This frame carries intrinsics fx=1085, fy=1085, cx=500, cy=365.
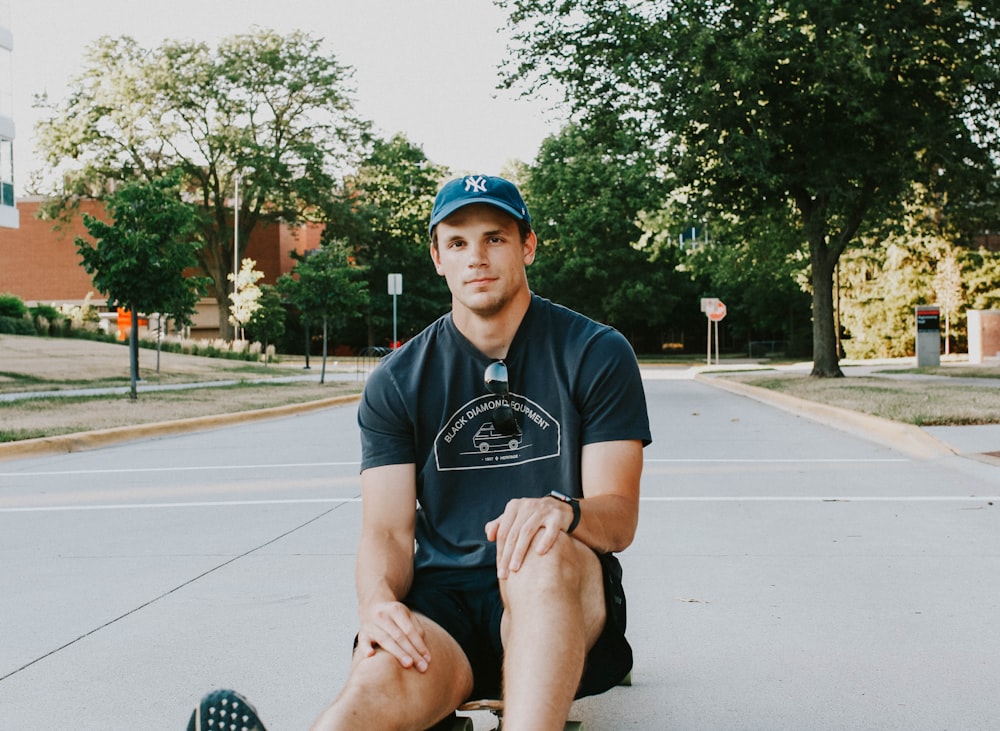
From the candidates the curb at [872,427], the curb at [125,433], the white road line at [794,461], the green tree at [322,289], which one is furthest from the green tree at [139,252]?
the white road line at [794,461]

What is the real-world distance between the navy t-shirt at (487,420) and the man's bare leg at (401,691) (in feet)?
1.06

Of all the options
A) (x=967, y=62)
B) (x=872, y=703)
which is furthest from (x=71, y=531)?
(x=967, y=62)

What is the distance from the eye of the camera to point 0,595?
5.40m

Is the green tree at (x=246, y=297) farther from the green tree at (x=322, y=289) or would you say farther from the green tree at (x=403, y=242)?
the green tree at (x=403, y=242)

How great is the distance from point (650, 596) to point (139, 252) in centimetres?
1633

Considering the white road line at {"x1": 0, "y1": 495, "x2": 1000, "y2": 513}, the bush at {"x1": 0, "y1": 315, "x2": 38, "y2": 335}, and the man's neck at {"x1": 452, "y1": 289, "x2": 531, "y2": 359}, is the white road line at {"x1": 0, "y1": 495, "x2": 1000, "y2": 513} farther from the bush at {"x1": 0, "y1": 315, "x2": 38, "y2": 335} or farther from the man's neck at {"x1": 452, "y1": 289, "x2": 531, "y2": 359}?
the bush at {"x1": 0, "y1": 315, "x2": 38, "y2": 335}

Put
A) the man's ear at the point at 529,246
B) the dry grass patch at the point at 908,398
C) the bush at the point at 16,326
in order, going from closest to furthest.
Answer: the man's ear at the point at 529,246 < the dry grass patch at the point at 908,398 < the bush at the point at 16,326

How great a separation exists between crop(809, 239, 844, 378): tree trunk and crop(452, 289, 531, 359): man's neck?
2418 centimetres

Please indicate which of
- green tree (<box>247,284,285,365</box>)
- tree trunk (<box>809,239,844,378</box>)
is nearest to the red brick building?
green tree (<box>247,284,285,365</box>)

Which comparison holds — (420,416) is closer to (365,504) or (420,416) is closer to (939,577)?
(365,504)

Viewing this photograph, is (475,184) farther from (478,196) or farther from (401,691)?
(401,691)

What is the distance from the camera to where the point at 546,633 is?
244 cm

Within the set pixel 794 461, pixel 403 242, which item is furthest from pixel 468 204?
pixel 403 242

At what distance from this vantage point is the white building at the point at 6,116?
37344 millimetres
